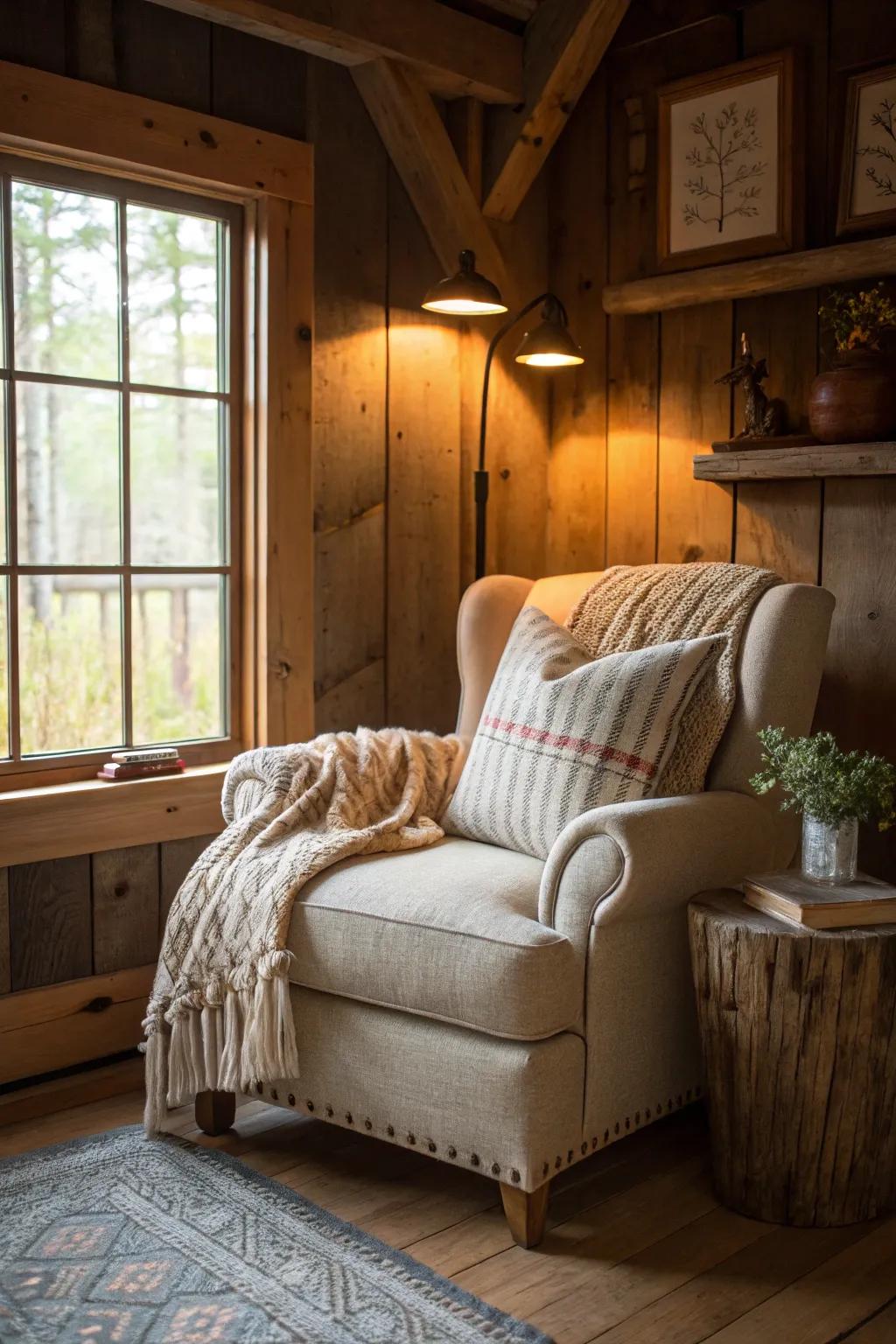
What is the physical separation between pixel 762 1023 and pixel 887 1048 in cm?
21

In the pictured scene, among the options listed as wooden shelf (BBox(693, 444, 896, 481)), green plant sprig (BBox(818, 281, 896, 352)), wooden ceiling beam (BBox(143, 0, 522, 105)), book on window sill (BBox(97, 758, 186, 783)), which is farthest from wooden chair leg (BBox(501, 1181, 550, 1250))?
wooden ceiling beam (BBox(143, 0, 522, 105))

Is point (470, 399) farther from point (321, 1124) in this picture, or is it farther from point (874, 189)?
point (321, 1124)

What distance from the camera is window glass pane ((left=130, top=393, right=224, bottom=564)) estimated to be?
9.11ft

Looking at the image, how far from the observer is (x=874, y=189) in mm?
2668

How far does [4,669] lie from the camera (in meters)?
2.60

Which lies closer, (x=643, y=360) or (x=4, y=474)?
(x=4, y=474)

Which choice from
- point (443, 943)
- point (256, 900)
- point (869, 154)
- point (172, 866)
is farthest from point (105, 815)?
point (869, 154)

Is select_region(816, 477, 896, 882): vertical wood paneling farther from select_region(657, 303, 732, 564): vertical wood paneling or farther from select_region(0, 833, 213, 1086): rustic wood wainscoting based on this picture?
select_region(0, 833, 213, 1086): rustic wood wainscoting

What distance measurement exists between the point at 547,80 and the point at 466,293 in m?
0.70

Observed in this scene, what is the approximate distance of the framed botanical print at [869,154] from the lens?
264 centimetres

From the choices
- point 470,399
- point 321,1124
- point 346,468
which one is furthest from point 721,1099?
point 470,399

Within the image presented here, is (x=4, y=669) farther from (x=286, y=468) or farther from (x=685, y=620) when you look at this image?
(x=685, y=620)

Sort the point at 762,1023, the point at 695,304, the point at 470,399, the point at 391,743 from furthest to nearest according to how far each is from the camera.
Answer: the point at 470,399 → the point at 695,304 → the point at 391,743 → the point at 762,1023

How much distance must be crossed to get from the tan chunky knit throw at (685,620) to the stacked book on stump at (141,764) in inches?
35.7
